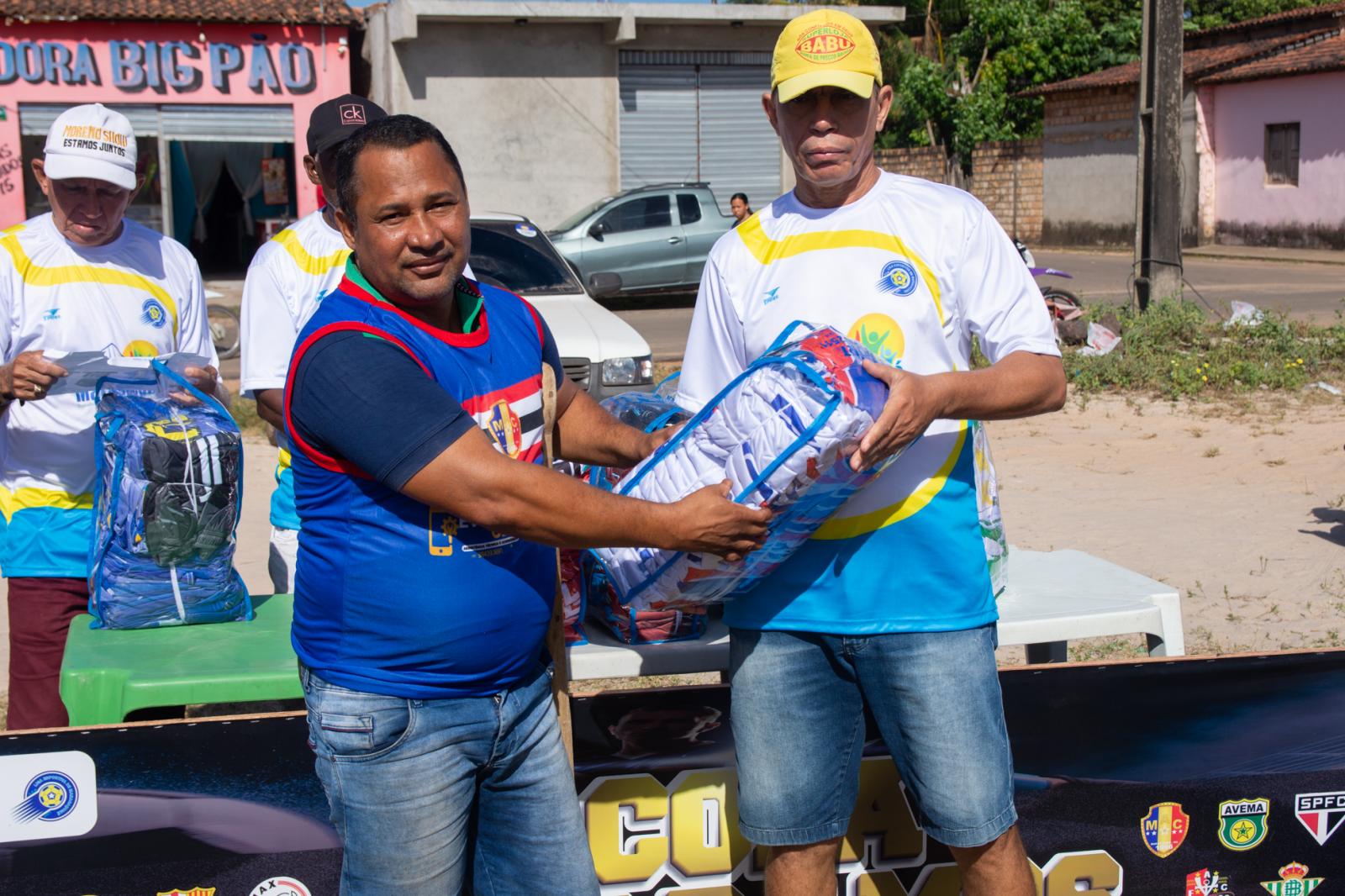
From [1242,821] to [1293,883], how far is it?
0.23 meters

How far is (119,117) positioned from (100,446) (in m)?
0.92

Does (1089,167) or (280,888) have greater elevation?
(1089,167)

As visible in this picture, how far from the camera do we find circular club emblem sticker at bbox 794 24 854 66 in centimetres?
261

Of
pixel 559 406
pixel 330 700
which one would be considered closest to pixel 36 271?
pixel 559 406

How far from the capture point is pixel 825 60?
261 centimetres

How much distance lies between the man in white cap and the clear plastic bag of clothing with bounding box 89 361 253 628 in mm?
198

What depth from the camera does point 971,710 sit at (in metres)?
2.54

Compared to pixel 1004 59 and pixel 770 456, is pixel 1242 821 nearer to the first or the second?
pixel 770 456

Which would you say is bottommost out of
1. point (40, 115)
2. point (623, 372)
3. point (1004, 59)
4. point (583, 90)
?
point (623, 372)

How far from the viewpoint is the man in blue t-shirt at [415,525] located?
7.07 feet

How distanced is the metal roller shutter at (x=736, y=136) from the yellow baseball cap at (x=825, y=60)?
22048mm

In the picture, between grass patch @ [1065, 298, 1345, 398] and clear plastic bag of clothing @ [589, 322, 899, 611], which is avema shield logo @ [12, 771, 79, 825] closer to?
clear plastic bag of clothing @ [589, 322, 899, 611]

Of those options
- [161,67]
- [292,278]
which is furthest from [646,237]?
[292,278]

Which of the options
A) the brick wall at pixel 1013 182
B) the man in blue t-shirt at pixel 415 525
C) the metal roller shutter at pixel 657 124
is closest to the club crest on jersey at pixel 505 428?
the man in blue t-shirt at pixel 415 525
